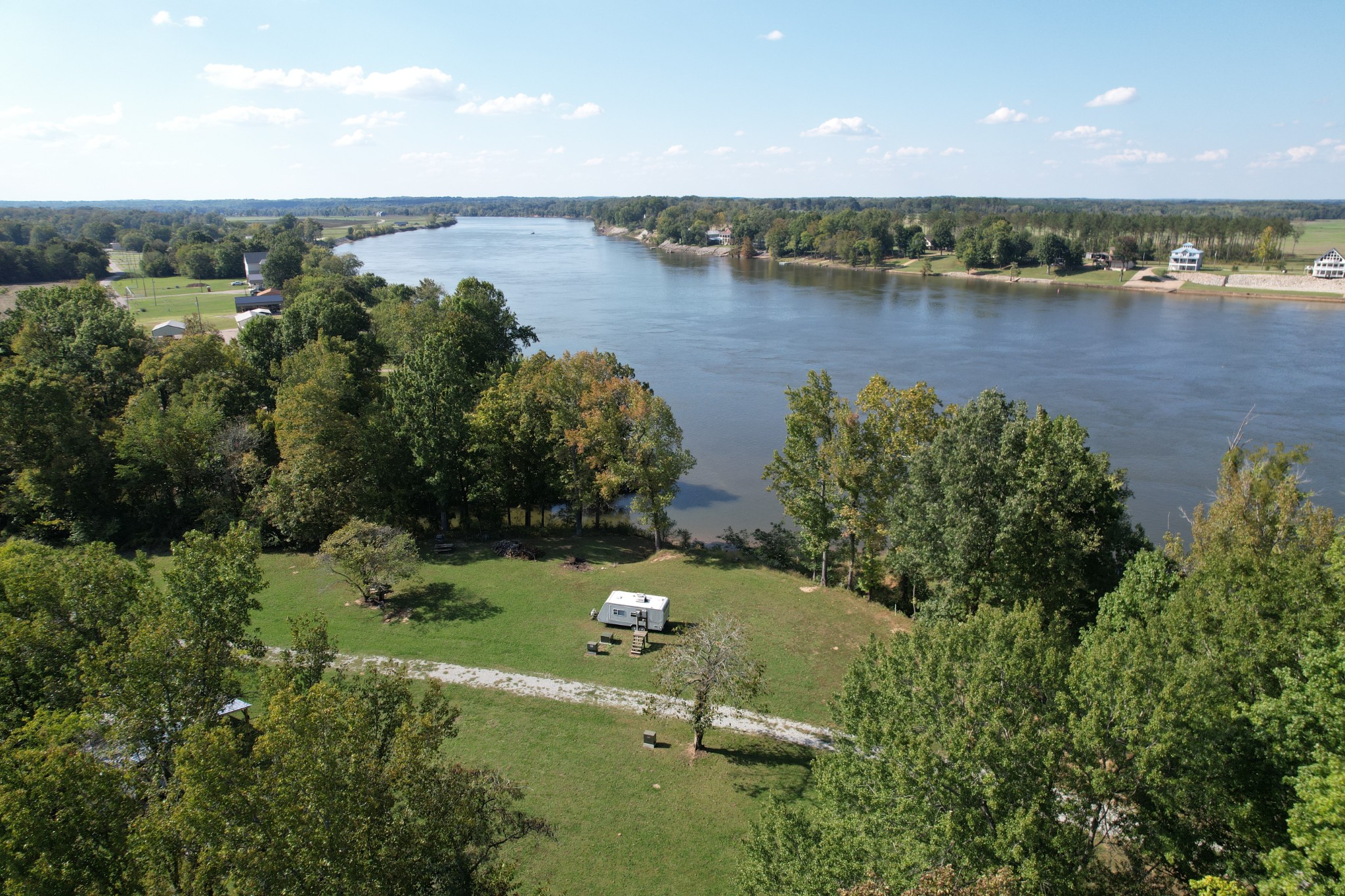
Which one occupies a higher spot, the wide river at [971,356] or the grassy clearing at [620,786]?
the wide river at [971,356]

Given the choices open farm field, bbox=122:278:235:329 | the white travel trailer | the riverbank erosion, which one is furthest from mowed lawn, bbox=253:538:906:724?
the riverbank erosion

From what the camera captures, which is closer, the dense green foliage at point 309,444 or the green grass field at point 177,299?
the dense green foliage at point 309,444

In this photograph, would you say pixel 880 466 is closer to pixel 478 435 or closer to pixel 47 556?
pixel 478 435

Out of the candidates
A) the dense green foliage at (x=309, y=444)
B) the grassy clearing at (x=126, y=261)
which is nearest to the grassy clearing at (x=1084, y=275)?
the dense green foliage at (x=309, y=444)

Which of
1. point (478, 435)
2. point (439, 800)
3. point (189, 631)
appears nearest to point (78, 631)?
point (189, 631)

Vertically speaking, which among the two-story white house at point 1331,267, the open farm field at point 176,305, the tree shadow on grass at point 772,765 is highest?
the two-story white house at point 1331,267

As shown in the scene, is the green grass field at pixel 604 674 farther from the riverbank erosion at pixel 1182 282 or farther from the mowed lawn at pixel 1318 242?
the mowed lawn at pixel 1318 242
